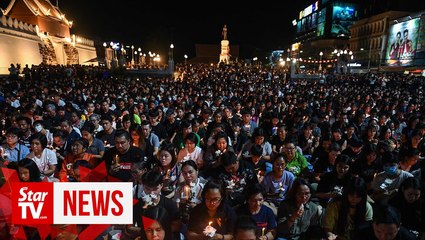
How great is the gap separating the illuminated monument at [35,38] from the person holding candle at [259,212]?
32791 millimetres

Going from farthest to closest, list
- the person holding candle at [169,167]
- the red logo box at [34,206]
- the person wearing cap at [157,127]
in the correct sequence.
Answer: the person wearing cap at [157,127] → the person holding candle at [169,167] → the red logo box at [34,206]

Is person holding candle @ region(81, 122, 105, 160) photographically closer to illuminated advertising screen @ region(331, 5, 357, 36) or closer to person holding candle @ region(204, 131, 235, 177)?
person holding candle @ region(204, 131, 235, 177)

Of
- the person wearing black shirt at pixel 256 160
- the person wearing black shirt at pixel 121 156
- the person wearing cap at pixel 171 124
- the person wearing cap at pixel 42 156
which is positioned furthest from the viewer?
the person wearing cap at pixel 171 124

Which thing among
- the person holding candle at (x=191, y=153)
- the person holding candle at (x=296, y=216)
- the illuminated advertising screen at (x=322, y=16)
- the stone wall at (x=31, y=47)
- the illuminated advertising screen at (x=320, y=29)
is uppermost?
the illuminated advertising screen at (x=322, y=16)

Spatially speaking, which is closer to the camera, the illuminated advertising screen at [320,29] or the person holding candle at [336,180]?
the person holding candle at [336,180]

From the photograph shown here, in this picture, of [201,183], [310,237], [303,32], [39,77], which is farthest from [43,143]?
[303,32]

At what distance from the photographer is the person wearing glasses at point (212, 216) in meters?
4.03

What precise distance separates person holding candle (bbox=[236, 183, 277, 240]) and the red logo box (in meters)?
2.33

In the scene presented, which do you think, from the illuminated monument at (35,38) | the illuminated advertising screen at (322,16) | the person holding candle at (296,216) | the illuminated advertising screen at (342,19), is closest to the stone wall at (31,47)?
the illuminated monument at (35,38)

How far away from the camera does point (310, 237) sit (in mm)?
3578

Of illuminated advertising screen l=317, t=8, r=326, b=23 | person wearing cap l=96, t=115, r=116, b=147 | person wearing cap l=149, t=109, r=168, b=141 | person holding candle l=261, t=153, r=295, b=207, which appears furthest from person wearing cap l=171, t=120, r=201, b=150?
illuminated advertising screen l=317, t=8, r=326, b=23

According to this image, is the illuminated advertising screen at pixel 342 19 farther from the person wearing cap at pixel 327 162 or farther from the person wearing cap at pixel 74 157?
the person wearing cap at pixel 74 157

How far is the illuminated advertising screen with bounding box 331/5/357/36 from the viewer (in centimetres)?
8819

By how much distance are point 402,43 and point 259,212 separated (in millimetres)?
57860
